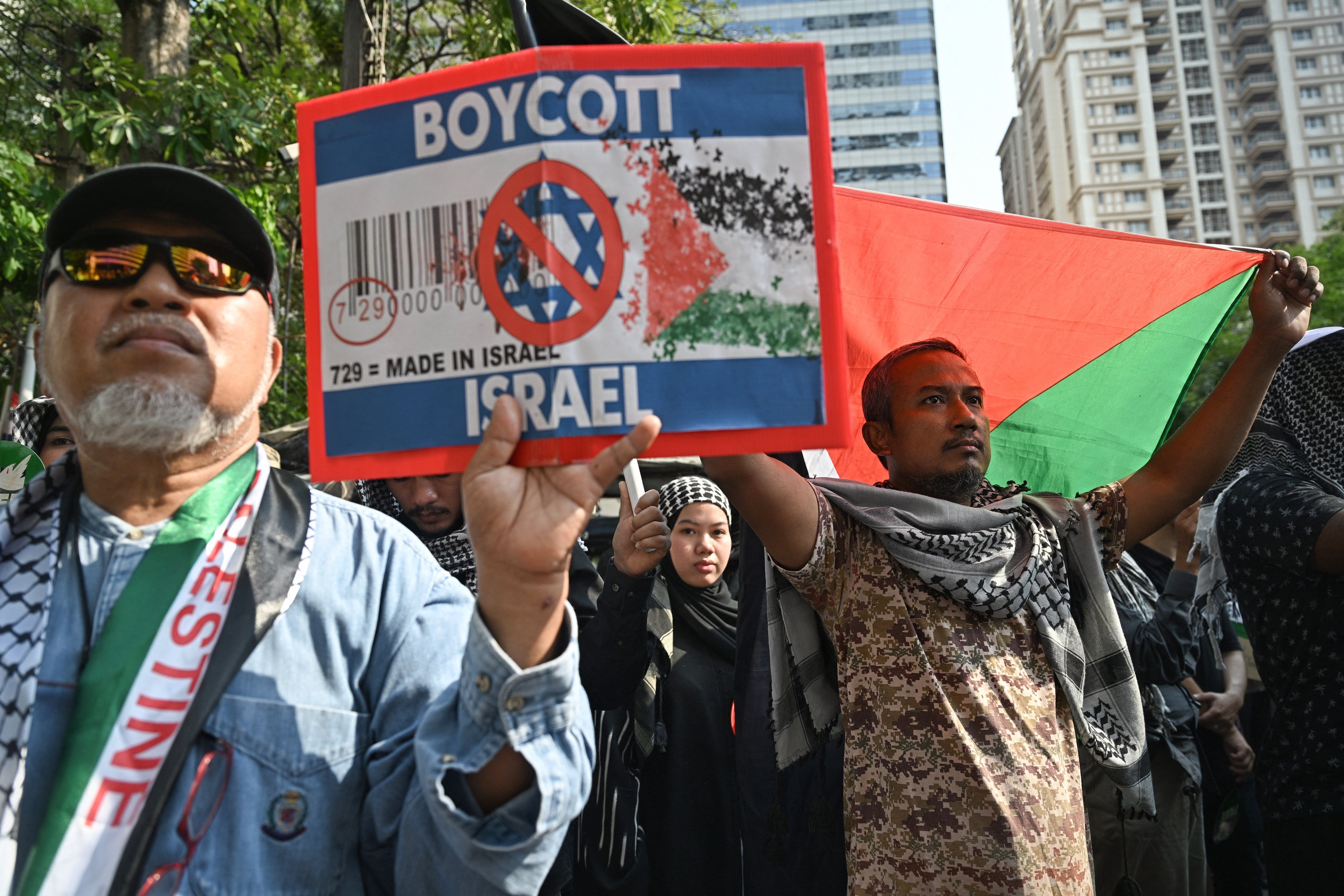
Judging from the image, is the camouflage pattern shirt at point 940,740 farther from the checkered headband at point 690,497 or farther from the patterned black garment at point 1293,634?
the checkered headband at point 690,497

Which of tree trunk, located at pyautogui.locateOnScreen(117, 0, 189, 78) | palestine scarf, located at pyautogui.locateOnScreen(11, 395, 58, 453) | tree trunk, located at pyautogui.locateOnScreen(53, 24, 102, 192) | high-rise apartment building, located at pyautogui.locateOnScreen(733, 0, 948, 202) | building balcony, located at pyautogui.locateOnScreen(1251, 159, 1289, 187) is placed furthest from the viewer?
high-rise apartment building, located at pyautogui.locateOnScreen(733, 0, 948, 202)

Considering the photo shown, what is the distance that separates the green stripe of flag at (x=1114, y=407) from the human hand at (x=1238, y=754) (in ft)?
6.76

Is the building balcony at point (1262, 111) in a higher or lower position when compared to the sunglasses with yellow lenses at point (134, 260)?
higher

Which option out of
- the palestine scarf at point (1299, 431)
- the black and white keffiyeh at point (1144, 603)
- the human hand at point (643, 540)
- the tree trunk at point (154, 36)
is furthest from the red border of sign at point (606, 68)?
the tree trunk at point (154, 36)

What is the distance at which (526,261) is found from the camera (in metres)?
1.38

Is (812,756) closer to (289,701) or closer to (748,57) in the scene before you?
(289,701)

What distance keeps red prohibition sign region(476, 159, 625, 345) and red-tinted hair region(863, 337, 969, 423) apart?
152 cm

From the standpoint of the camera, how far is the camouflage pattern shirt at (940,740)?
83.0 inches

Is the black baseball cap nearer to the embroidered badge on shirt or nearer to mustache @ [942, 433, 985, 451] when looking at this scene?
the embroidered badge on shirt

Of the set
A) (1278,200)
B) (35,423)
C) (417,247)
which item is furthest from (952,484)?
(1278,200)

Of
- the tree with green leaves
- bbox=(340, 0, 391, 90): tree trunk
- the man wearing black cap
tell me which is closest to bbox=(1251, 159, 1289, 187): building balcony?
the tree with green leaves

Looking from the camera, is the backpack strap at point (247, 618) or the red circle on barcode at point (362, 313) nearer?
the backpack strap at point (247, 618)

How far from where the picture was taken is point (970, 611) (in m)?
2.38

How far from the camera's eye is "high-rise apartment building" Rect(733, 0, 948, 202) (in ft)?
290
